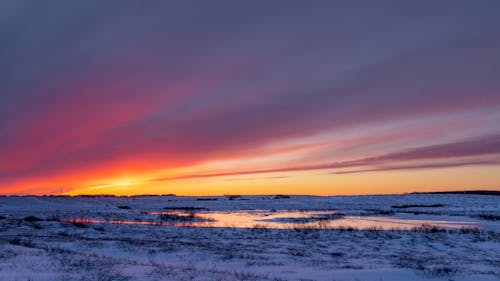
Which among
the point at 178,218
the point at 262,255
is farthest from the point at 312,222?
the point at 262,255

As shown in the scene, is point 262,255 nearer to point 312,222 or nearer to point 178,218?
point 312,222

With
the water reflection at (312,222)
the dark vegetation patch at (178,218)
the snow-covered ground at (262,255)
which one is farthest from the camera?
the dark vegetation patch at (178,218)

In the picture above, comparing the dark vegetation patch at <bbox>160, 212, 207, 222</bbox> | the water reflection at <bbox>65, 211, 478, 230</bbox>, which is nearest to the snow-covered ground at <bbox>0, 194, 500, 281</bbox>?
the water reflection at <bbox>65, 211, 478, 230</bbox>

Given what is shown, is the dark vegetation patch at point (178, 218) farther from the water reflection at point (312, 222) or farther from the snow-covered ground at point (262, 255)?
the snow-covered ground at point (262, 255)

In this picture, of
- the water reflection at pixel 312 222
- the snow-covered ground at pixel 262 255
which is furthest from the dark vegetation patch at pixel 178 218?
the snow-covered ground at pixel 262 255

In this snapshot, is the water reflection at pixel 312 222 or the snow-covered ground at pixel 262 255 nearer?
the snow-covered ground at pixel 262 255

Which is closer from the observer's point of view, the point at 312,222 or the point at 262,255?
the point at 262,255

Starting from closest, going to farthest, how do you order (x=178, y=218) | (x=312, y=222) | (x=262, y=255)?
1. (x=262, y=255)
2. (x=312, y=222)
3. (x=178, y=218)

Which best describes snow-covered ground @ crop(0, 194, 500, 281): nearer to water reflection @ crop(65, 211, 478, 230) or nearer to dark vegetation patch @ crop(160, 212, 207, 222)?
water reflection @ crop(65, 211, 478, 230)

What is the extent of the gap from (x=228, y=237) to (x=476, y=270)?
17.3m

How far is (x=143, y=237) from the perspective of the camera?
30.3 metres

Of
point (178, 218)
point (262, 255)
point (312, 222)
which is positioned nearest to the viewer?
point (262, 255)

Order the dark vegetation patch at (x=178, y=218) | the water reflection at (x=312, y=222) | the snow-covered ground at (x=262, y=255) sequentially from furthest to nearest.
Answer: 1. the dark vegetation patch at (x=178, y=218)
2. the water reflection at (x=312, y=222)
3. the snow-covered ground at (x=262, y=255)

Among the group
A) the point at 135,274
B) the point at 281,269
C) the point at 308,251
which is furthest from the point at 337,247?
the point at 135,274
